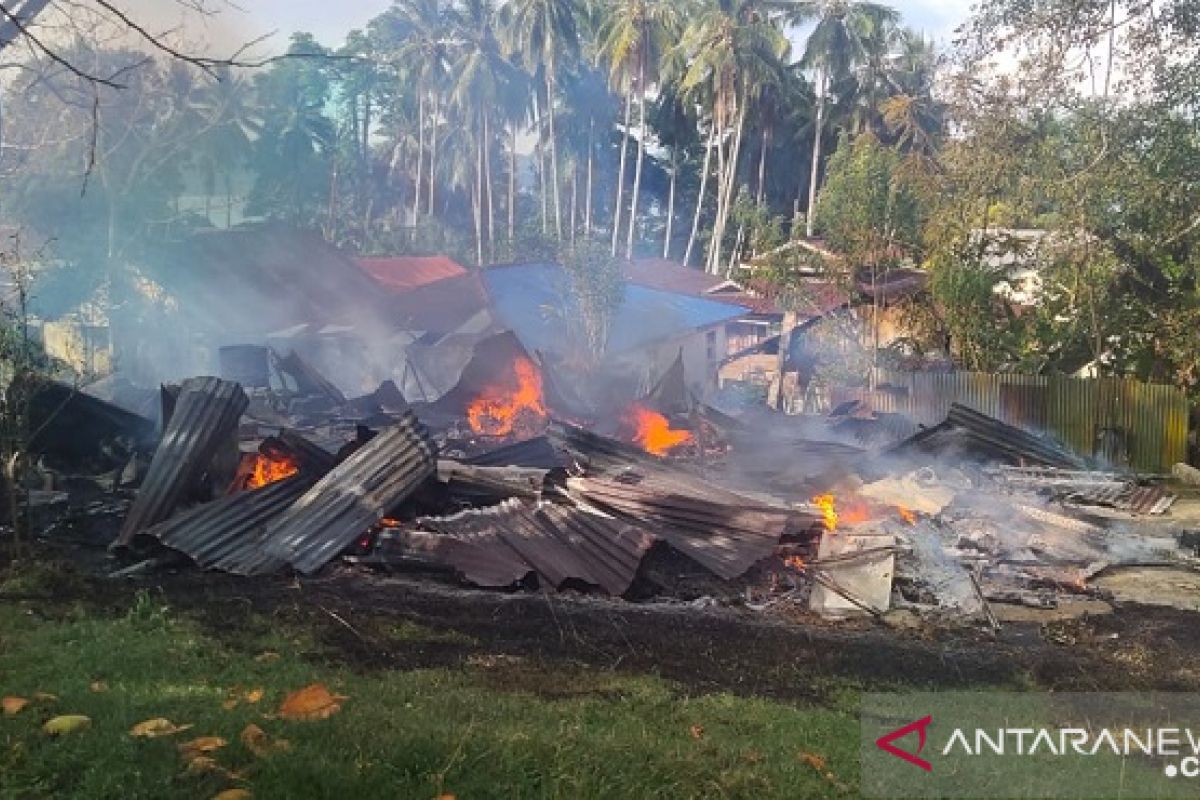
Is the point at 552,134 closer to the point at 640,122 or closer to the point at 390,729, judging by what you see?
the point at 640,122

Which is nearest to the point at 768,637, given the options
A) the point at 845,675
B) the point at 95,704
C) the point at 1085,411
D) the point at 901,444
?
the point at 845,675

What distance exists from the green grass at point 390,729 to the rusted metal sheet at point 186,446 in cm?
286

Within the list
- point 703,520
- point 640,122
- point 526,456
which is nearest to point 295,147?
point 640,122

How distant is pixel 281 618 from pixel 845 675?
4.07 metres

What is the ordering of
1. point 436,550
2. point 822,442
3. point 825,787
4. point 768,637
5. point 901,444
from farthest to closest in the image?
point 822,442, point 901,444, point 436,550, point 768,637, point 825,787

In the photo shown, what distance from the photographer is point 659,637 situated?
7434mm

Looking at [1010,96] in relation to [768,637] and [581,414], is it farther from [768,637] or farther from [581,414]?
[768,637]

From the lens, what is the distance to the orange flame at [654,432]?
1623 centimetres

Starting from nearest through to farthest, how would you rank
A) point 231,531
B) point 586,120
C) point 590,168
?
1. point 231,531
2. point 590,168
3. point 586,120

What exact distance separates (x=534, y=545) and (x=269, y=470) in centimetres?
369

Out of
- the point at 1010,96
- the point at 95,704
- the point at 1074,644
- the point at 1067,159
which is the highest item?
the point at 1010,96

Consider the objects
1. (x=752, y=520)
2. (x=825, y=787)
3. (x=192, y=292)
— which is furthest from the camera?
(x=192, y=292)

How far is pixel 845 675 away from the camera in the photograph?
22.4 ft

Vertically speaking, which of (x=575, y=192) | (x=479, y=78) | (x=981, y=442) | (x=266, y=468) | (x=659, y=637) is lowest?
(x=659, y=637)
